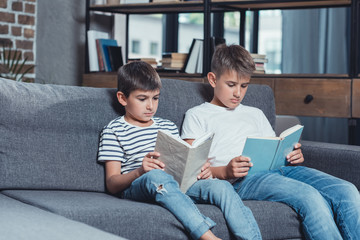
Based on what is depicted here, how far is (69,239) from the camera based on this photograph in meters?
1.07

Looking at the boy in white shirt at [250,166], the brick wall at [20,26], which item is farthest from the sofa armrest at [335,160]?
the brick wall at [20,26]

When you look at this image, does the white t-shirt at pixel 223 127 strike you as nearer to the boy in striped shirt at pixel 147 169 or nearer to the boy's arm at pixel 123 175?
the boy in striped shirt at pixel 147 169

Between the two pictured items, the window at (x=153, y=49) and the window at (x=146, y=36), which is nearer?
the window at (x=146, y=36)

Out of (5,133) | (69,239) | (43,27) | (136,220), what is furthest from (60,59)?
(69,239)

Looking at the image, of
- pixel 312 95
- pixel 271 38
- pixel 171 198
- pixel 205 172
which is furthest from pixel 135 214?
pixel 271 38

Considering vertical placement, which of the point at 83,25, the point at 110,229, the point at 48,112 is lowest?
the point at 110,229

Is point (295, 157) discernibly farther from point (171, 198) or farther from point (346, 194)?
point (171, 198)

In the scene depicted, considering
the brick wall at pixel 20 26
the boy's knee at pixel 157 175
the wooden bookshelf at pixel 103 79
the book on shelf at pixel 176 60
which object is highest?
the brick wall at pixel 20 26

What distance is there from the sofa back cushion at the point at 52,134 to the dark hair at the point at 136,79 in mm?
119

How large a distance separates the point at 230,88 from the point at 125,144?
1.56 feet

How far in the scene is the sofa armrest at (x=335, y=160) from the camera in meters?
2.16

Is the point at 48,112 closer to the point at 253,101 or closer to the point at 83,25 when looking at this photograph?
the point at 253,101

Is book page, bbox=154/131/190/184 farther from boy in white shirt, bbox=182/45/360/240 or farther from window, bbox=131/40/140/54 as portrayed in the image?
window, bbox=131/40/140/54

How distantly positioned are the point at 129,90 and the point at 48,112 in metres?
0.28
